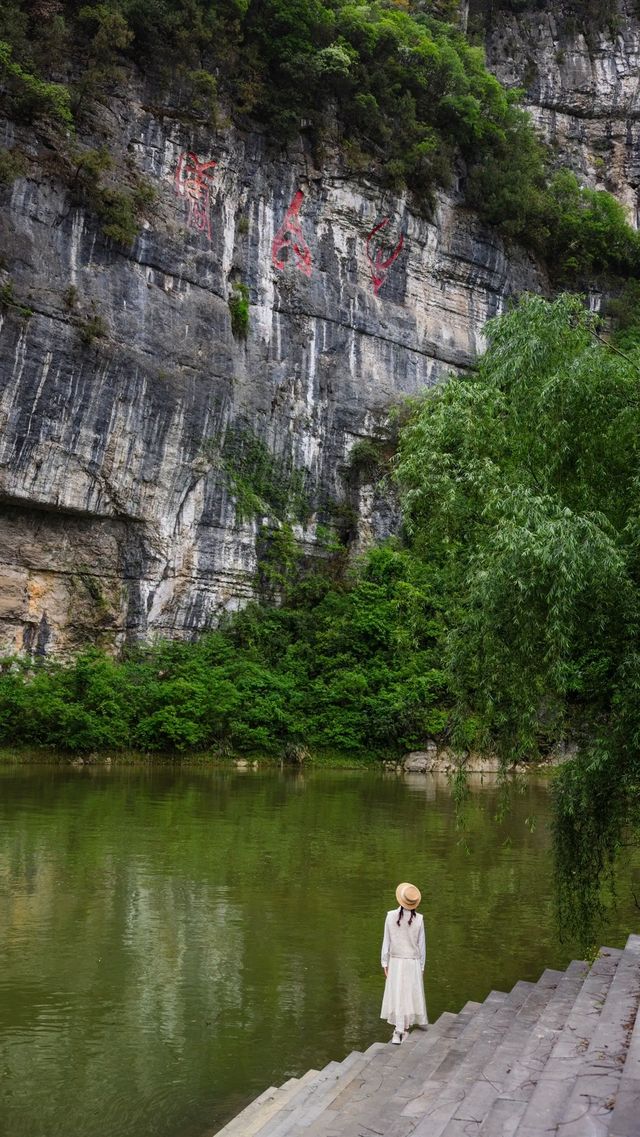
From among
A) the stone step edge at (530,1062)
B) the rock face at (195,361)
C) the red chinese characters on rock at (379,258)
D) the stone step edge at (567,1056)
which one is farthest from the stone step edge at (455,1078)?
the red chinese characters on rock at (379,258)

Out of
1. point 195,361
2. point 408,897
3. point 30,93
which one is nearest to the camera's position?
point 408,897

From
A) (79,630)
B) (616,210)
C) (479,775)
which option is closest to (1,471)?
(79,630)

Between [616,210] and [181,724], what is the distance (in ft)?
89.8

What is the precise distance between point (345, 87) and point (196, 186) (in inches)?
275

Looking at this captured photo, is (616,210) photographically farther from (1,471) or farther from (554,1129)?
(554,1129)

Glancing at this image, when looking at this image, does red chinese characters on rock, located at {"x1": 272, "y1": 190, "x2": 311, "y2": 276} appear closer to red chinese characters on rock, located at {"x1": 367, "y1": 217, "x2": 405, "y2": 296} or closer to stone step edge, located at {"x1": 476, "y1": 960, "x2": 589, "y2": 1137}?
red chinese characters on rock, located at {"x1": 367, "y1": 217, "x2": 405, "y2": 296}

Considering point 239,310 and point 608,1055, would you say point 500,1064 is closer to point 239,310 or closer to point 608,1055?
point 608,1055

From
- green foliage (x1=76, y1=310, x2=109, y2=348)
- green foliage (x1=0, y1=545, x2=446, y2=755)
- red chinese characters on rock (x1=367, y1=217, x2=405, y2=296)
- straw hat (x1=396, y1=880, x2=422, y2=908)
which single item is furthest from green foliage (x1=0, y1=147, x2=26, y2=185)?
straw hat (x1=396, y1=880, x2=422, y2=908)

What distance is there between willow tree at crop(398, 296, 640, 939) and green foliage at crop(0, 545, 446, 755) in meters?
17.2

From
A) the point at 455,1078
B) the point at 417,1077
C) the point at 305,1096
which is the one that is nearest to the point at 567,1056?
the point at 455,1078

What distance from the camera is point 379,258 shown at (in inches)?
1294

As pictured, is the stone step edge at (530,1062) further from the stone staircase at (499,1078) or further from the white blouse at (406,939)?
the white blouse at (406,939)

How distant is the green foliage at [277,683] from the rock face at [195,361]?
1518 mm

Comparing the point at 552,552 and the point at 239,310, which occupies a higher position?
the point at 239,310
